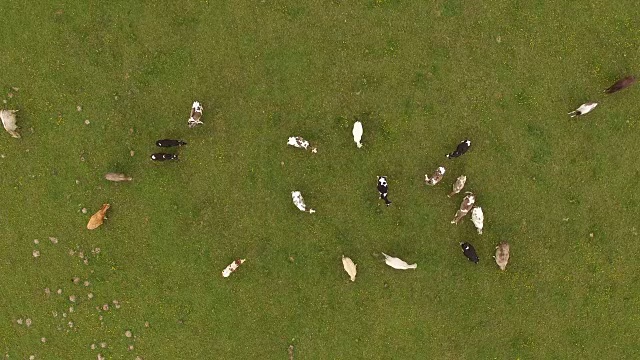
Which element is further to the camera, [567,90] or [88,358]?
[88,358]

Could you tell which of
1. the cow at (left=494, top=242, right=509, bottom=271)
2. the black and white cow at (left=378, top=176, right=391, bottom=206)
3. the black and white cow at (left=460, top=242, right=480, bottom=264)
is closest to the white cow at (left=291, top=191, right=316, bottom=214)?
the black and white cow at (left=378, top=176, right=391, bottom=206)

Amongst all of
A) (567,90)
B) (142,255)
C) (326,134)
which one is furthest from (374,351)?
(567,90)

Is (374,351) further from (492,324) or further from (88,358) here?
(88,358)

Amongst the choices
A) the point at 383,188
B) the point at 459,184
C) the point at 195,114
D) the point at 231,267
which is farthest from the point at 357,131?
the point at 231,267

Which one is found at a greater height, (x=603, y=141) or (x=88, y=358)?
(x=603, y=141)

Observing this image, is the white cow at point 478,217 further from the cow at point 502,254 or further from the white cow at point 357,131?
the white cow at point 357,131

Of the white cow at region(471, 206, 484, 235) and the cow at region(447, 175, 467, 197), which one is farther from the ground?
the cow at region(447, 175, 467, 197)

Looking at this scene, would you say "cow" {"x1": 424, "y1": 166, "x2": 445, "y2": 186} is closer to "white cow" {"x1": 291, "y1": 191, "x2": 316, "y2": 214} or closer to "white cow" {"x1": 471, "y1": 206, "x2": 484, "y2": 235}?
"white cow" {"x1": 471, "y1": 206, "x2": 484, "y2": 235}
